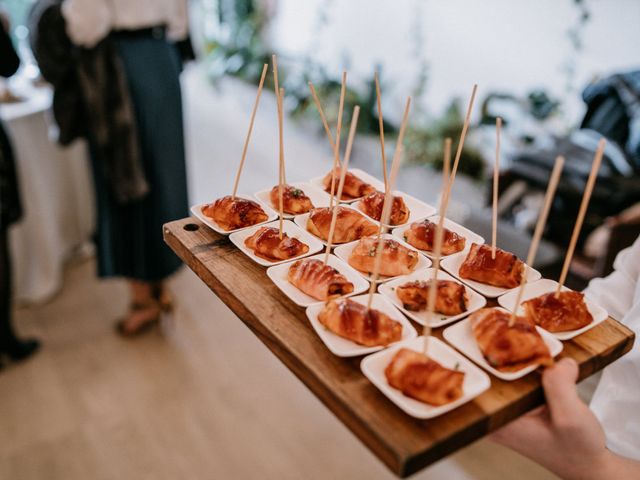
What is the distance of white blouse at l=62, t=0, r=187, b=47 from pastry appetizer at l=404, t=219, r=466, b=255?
6.03 ft

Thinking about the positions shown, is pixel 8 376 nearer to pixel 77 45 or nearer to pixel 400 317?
pixel 77 45

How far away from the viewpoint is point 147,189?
113 inches

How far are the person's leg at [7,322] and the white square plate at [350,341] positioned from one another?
6.88 ft

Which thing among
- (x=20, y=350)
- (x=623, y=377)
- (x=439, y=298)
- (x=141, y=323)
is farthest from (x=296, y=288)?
(x=20, y=350)

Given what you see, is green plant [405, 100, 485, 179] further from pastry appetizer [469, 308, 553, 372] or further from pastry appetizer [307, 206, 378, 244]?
pastry appetizer [469, 308, 553, 372]

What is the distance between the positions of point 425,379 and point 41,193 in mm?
3003

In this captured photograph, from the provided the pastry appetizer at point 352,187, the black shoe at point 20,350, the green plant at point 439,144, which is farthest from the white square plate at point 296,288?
the green plant at point 439,144

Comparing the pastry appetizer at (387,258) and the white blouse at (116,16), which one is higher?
the white blouse at (116,16)

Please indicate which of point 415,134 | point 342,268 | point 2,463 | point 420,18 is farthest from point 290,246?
point 420,18

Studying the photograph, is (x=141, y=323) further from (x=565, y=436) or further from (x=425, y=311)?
(x=565, y=436)

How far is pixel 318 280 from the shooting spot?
1184 millimetres

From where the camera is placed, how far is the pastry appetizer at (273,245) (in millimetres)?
1299

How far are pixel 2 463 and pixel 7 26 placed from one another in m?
2.06

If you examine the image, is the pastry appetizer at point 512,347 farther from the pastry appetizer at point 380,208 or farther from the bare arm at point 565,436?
the pastry appetizer at point 380,208
